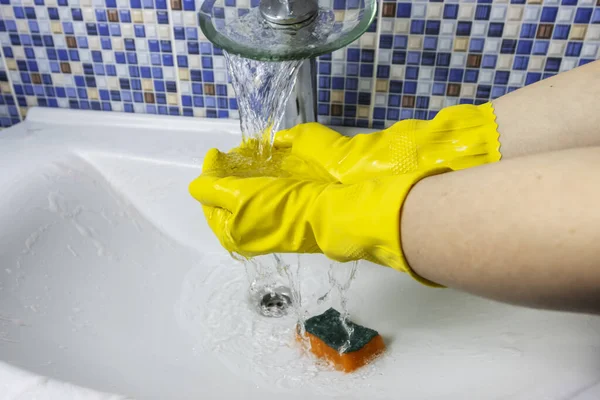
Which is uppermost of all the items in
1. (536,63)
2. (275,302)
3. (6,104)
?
(536,63)

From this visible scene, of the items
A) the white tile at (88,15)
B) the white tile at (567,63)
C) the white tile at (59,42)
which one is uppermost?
the white tile at (88,15)

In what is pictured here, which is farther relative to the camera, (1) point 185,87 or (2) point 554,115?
(1) point 185,87

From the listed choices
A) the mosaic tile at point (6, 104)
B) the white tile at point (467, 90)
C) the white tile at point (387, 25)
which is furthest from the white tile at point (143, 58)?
the white tile at point (467, 90)

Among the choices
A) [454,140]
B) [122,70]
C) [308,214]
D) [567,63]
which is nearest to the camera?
[308,214]

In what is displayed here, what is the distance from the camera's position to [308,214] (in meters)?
0.38

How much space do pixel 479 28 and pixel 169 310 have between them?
479 millimetres

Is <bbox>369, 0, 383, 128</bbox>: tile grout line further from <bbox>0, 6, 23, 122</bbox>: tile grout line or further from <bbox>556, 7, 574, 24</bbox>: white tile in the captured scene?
<bbox>0, 6, 23, 122</bbox>: tile grout line

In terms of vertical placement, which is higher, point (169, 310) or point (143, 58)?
point (143, 58)

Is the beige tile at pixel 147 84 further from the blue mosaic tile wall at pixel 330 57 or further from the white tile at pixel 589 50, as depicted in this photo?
the white tile at pixel 589 50

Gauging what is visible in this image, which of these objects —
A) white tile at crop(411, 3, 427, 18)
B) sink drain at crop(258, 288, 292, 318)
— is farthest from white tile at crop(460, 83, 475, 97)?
sink drain at crop(258, 288, 292, 318)

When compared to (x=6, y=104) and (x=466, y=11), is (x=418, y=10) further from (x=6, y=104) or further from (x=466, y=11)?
(x=6, y=104)

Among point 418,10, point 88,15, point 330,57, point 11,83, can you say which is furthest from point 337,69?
point 11,83

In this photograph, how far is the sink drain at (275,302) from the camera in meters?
0.57

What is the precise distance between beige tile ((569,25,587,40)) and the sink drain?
444 millimetres
